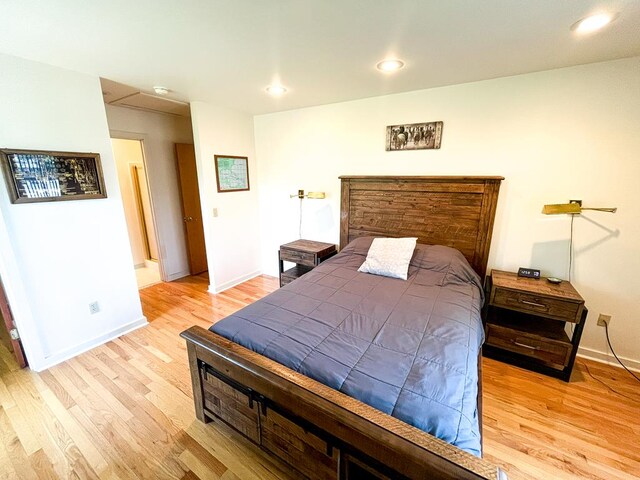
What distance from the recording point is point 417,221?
2.68 meters

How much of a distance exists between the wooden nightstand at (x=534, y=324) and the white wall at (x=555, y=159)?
1.03ft

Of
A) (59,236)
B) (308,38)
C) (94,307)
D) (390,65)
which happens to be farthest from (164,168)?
(390,65)

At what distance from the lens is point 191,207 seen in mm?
4016

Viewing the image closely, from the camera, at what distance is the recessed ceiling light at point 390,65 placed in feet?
6.29

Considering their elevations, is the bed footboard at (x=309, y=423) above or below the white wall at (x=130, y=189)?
below

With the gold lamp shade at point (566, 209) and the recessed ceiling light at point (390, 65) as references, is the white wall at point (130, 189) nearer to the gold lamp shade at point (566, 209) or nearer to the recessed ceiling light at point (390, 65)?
the recessed ceiling light at point (390, 65)

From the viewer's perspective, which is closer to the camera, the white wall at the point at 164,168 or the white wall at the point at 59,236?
the white wall at the point at 59,236

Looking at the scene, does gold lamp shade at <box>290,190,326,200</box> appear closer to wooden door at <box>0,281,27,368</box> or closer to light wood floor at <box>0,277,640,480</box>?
light wood floor at <box>0,277,640,480</box>

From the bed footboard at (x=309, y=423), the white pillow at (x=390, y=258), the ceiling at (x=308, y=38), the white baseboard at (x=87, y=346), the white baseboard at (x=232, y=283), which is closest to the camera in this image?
the bed footboard at (x=309, y=423)

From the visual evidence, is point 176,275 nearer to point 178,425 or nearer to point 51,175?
point 51,175

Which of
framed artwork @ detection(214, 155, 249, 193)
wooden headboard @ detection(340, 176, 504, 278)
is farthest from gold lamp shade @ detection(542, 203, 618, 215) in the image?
framed artwork @ detection(214, 155, 249, 193)

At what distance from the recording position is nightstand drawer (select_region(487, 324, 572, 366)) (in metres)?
1.93

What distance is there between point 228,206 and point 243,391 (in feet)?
8.51

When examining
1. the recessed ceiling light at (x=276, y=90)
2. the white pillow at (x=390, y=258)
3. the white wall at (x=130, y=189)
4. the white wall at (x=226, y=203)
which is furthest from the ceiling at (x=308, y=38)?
→ the white wall at (x=130, y=189)
